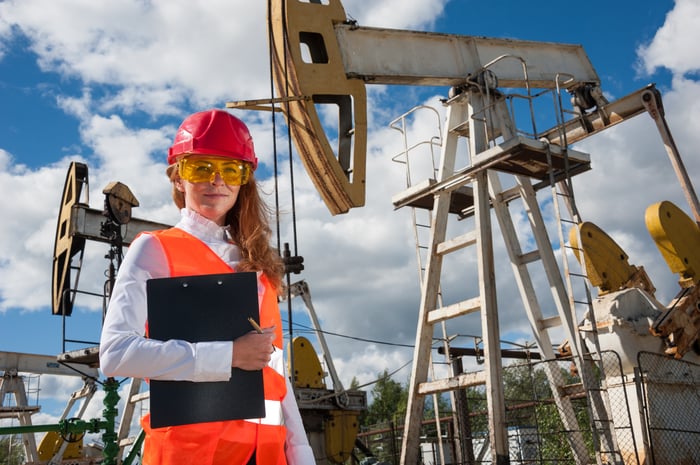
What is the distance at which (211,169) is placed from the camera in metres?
1.94

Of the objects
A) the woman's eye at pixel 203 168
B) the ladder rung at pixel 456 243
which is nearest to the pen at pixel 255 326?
the woman's eye at pixel 203 168

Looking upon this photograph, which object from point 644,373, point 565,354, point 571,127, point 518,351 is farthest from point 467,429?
point 571,127

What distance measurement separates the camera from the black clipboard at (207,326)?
158cm

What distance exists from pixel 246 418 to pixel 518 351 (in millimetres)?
11613

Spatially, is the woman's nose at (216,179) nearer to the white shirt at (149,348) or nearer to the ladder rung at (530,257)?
the white shirt at (149,348)

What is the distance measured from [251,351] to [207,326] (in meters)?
0.12

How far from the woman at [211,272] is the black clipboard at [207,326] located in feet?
0.10

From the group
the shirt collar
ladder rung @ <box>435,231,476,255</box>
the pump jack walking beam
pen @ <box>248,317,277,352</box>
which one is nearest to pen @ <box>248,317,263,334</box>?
pen @ <box>248,317,277,352</box>

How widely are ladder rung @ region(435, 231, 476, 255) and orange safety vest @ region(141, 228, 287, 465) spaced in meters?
6.54

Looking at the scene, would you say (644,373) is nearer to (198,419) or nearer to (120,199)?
(120,199)

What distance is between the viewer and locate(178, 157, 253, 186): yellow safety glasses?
75.9 inches

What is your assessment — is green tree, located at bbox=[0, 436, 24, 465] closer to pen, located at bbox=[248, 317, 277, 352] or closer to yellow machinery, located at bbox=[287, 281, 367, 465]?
yellow machinery, located at bbox=[287, 281, 367, 465]

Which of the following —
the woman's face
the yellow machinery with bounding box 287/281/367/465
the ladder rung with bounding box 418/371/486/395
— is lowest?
the woman's face

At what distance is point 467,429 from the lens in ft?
31.4
